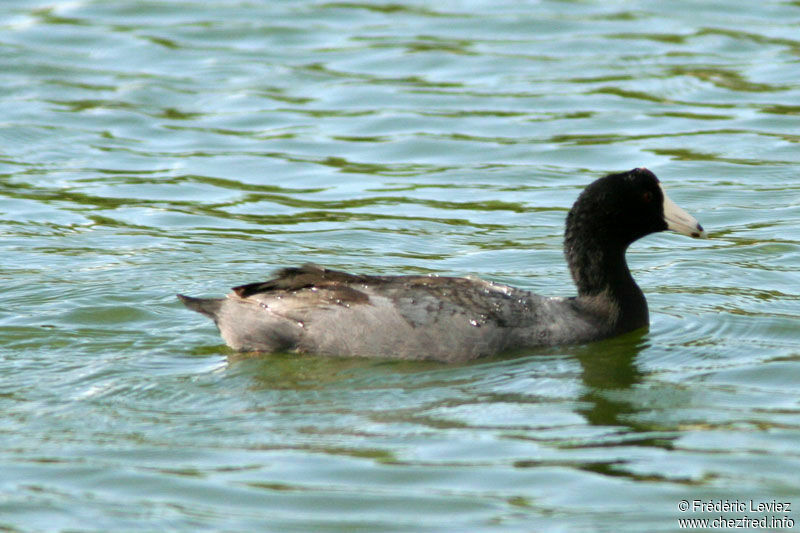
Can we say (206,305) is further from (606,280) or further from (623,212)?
(623,212)

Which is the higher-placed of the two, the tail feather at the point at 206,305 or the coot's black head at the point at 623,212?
the coot's black head at the point at 623,212

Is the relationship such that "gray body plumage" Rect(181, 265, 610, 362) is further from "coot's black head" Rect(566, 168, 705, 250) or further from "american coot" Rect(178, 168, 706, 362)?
"coot's black head" Rect(566, 168, 705, 250)

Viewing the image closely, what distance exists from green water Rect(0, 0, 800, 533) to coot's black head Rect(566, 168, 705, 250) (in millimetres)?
762

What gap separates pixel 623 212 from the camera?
31.9 ft

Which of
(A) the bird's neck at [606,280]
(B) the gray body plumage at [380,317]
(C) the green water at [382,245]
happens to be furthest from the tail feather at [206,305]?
(A) the bird's neck at [606,280]

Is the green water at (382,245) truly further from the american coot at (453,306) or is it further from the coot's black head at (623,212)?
the coot's black head at (623,212)

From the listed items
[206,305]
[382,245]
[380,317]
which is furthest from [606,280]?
[382,245]

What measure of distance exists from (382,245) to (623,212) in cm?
304

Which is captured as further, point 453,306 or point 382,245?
point 382,245

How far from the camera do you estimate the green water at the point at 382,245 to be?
6.97m

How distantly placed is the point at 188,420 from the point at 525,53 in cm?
1228

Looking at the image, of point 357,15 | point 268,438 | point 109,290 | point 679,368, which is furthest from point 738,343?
point 357,15

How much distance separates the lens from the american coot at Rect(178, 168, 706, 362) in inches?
355

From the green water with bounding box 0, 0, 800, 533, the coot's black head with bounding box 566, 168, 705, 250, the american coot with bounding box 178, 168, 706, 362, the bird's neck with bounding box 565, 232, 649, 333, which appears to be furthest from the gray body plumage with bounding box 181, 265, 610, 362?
the coot's black head with bounding box 566, 168, 705, 250
